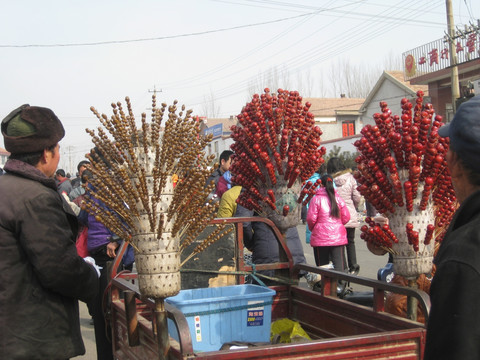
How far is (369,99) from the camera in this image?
37.5 m

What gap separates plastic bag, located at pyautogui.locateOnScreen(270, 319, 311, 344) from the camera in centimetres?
369

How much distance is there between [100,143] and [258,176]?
72.7 inches

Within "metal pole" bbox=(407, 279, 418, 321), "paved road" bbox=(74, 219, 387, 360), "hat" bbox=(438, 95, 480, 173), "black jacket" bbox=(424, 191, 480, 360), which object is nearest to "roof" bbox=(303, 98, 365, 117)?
"paved road" bbox=(74, 219, 387, 360)

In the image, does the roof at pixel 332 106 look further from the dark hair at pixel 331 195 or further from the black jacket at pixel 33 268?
the black jacket at pixel 33 268

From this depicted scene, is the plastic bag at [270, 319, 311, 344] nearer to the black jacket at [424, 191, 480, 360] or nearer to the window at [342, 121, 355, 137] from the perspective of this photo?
the black jacket at [424, 191, 480, 360]

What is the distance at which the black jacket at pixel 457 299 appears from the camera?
4.18 feet

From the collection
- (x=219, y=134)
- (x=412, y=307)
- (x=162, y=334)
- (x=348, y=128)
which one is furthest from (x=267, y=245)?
(x=219, y=134)

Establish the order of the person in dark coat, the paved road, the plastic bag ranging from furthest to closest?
1. the paved road
2. the person in dark coat
3. the plastic bag

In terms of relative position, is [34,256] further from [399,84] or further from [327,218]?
[399,84]

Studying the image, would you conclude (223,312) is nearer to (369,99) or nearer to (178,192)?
(178,192)

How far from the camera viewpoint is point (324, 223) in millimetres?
7262

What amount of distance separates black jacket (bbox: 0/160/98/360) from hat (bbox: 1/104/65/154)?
0.10 meters

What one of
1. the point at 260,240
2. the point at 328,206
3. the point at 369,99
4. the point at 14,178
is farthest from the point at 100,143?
the point at 369,99

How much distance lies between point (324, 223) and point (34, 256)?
5192 mm
